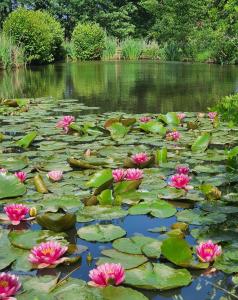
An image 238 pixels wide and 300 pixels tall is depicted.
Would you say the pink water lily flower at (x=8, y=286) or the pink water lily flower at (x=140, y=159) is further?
the pink water lily flower at (x=140, y=159)

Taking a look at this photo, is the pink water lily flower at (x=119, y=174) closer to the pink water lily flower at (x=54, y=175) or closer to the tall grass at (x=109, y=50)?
the pink water lily flower at (x=54, y=175)

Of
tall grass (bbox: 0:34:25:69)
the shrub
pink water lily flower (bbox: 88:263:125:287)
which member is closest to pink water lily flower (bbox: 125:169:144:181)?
pink water lily flower (bbox: 88:263:125:287)

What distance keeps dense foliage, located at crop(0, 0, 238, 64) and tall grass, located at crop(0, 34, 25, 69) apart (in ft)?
21.5

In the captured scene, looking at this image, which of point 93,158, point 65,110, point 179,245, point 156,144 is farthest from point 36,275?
point 65,110

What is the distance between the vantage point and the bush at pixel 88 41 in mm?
20578

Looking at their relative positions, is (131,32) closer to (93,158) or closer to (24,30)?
(24,30)

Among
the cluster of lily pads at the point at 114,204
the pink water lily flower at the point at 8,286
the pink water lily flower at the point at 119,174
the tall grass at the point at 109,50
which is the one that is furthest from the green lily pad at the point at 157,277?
the tall grass at the point at 109,50

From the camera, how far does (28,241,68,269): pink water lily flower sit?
4.91 ft

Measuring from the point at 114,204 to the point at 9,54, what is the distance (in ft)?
40.0

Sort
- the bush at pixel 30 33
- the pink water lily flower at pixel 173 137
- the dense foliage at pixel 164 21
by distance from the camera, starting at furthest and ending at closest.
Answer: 1. the dense foliage at pixel 164 21
2. the bush at pixel 30 33
3. the pink water lily flower at pixel 173 137

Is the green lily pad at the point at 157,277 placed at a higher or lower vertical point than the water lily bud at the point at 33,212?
lower

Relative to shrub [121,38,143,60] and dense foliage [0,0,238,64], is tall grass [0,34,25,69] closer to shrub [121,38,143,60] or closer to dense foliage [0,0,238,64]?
dense foliage [0,0,238,64]

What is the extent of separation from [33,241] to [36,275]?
252mm

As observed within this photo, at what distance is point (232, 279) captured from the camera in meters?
1.42
